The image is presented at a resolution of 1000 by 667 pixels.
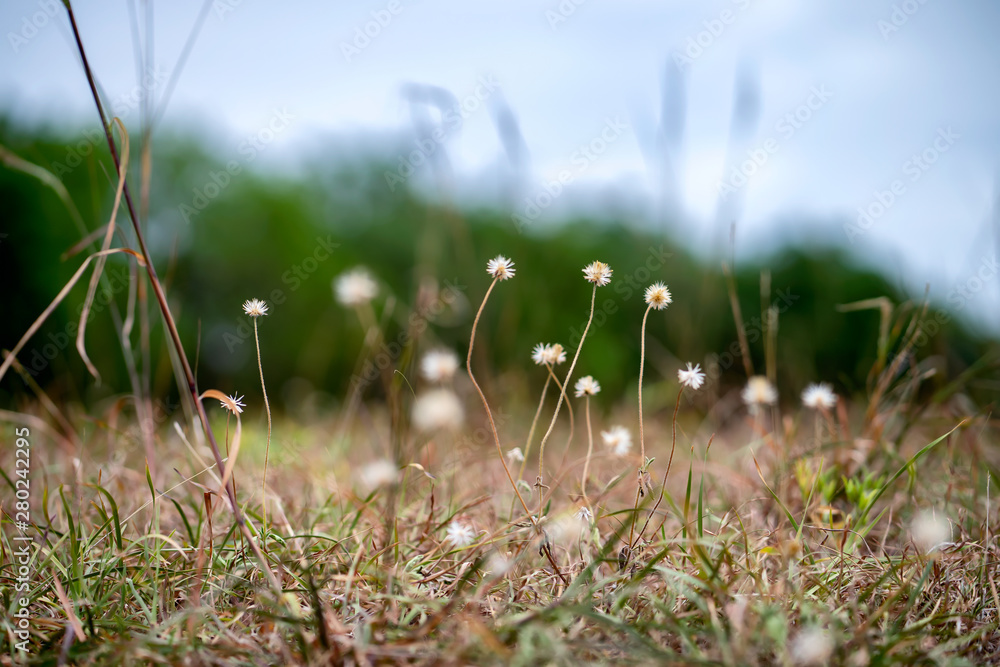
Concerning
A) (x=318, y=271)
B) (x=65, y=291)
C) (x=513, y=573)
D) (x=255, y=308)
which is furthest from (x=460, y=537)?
(x=318, y=271)

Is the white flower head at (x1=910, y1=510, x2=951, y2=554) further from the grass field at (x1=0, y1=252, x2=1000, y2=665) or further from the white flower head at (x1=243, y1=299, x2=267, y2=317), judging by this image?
the white flower head at (x1=243, y1=299, x2=267, y2=317)

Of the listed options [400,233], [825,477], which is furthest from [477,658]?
[400,233]

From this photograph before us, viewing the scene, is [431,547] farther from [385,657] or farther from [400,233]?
[400,233]

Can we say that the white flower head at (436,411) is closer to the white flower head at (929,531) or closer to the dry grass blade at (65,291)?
the dry grass blade at (65,291)

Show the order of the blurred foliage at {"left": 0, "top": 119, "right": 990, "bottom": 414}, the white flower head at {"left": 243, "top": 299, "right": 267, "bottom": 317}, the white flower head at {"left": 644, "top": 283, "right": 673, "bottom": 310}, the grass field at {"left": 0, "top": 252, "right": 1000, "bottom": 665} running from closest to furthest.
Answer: the grass field at {"left": 0, "top": 252, "right": 1000, "bottom": 665} → the white flower head at {"left": 243, "top": 299, "right": 267, "bottom": 317} → the white flower head at {"left": 644, "top": 283, "right": 673, "bottom": 310} → the blurred foliage at {"left": 0, "top": 119, "right": 990, "bottom": 414}

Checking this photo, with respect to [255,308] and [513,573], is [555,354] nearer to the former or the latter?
[513,573]

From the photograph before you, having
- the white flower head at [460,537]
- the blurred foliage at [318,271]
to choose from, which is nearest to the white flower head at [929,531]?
the white flower head at [460,537]

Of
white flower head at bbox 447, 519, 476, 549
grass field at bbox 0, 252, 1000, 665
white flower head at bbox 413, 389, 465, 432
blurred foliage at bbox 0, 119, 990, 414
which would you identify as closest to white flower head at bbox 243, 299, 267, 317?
grass field at bbox 0, 252, 1000, 665
